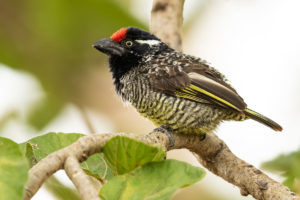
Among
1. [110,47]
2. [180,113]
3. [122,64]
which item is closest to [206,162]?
[180,113]

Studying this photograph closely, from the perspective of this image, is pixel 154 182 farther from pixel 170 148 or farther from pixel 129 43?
pixel 129 43

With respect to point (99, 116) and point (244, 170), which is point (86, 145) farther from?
point (99, 116)

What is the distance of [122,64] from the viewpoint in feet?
14.0

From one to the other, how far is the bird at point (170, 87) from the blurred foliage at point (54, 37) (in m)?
0.49

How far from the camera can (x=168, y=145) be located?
3.08 metres

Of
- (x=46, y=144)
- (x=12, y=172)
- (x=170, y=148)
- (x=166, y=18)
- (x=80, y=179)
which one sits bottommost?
(x=12, y=172)

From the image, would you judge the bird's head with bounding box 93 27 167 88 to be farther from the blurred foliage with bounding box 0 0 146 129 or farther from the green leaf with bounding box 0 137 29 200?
the green leaf with bounding box 0 137 29 200

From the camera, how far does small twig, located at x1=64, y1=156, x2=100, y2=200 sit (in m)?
1.64

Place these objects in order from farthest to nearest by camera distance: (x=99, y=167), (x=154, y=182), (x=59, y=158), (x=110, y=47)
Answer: (x=110, y=47), (x=99, y=167), (x=59, y=158), (x=154, y=182)

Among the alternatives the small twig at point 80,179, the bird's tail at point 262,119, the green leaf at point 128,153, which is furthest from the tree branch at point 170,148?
the bird's tail at point 262,119

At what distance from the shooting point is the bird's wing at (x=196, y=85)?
3740mm

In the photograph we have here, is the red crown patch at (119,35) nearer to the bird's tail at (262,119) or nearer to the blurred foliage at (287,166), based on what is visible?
the bird's tail at (262,119)

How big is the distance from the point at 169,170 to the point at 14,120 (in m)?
3.63

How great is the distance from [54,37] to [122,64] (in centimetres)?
84
